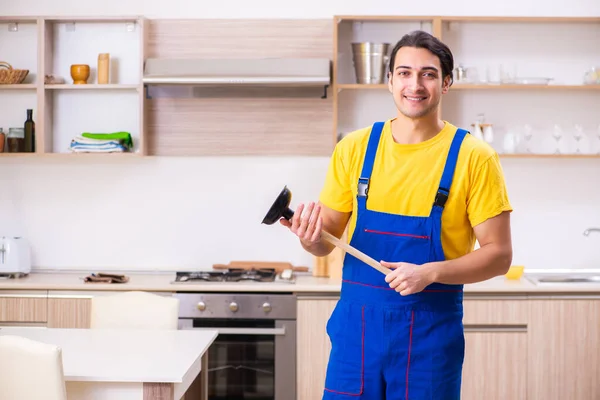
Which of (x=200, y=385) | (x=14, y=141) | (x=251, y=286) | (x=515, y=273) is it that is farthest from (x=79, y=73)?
(x=515, y=273)

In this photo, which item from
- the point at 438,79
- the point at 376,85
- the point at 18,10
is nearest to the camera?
the point at 438,79

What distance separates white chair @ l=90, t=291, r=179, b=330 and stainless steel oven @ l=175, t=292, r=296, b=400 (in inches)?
28.6

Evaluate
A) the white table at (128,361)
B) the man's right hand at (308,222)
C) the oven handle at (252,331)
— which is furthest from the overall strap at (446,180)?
the oven handle at (252,331)

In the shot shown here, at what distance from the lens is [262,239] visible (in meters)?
4.60

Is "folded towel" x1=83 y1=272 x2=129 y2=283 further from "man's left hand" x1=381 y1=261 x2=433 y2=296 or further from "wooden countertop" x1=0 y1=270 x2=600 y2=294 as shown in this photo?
"man's left hand" x1=381 y1=261 x2=433 y2=296

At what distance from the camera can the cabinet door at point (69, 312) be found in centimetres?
404

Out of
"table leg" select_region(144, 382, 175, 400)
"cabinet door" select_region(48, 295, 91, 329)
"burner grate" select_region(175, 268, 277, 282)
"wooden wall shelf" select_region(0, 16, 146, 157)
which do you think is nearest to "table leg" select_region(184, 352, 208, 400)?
"table leg" select_region(144, 382, 175, 400)

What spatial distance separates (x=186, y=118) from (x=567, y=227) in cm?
222

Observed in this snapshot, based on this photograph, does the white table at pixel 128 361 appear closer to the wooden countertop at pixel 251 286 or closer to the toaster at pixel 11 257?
the wooden countertop at pixel 251 286

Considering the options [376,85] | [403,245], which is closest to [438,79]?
[403,245]

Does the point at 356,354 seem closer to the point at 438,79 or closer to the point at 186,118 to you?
the point at 438,79

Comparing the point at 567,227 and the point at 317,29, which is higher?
the point at 317,29

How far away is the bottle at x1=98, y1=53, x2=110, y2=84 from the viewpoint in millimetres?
4395

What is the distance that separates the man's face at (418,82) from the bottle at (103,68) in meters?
2.56
